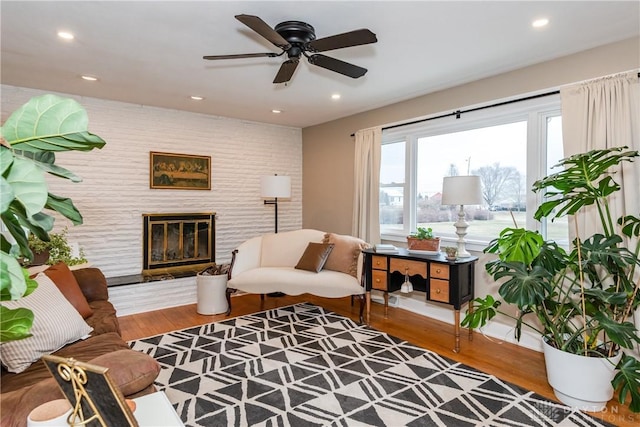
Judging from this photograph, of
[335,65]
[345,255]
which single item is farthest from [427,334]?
[335,65]

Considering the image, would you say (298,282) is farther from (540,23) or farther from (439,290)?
(540,23)

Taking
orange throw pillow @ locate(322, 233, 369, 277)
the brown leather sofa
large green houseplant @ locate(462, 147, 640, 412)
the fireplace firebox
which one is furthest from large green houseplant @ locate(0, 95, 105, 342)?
the fireplace firebox

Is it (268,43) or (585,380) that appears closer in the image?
(585,380)

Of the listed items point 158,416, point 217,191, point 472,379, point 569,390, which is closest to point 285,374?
point 472,379

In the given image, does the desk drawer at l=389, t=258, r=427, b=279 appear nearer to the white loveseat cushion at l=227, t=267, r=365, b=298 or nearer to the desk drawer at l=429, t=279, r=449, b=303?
the desk drawer at l=429, t=279, r=449, b=303

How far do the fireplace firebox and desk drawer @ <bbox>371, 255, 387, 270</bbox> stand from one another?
2343 mm

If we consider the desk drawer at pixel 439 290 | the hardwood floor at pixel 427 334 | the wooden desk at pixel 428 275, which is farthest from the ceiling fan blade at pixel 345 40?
the hardwood floor at pixel 427 334

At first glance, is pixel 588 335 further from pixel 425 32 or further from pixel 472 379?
pixel 425 32

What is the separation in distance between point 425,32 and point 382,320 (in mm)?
2763

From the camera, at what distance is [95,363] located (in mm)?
1297

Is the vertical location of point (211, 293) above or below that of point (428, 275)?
below

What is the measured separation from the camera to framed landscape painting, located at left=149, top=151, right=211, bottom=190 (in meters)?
4.43

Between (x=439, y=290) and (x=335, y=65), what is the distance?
2113 millimetres

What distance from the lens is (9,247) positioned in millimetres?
531
